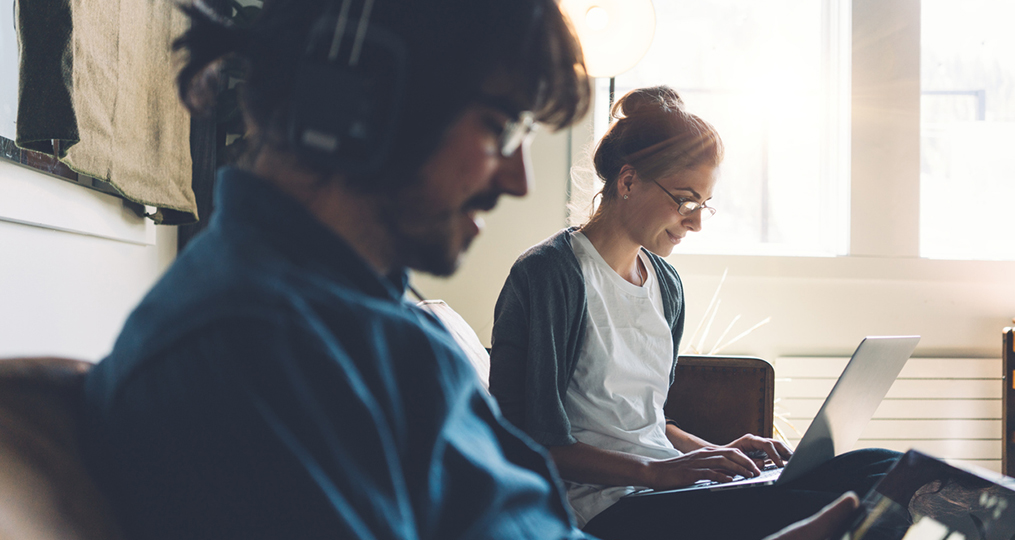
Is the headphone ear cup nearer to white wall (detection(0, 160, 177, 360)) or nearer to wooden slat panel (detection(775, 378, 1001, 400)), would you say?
white wall (detection(0, 160, 177, 360))

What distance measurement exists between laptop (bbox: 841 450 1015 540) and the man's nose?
0.60 meters

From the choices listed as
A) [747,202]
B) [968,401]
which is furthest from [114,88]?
[968,401]

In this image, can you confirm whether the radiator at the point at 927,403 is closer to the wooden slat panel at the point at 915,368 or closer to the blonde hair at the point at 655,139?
the wooden slat panel at the point at 915,368

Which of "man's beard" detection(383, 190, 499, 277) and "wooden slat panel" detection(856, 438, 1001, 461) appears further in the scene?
"wooden slat panel" detection(856, 438, 1001, 461)

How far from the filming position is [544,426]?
106cm

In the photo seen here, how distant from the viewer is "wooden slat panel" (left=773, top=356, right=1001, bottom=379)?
8.83 feet

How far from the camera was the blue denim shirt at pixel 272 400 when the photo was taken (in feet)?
1.05

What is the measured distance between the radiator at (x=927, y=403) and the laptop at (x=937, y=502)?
1.97 meters

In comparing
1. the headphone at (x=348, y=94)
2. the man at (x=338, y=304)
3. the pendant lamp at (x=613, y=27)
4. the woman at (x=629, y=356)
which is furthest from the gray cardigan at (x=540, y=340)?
the pendant lamp at (x=613, y=27)

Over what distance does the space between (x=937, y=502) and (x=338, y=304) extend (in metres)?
0.80

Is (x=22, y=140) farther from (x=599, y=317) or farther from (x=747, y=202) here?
(x=747, y=202)

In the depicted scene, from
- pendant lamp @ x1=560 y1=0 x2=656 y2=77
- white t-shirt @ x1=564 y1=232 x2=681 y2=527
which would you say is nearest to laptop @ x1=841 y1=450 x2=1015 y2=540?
white t-shirt @ x1=564 y1=232 x2=681 y2=527

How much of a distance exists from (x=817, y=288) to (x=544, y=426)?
7.00 feet

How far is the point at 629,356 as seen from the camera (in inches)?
48.0
